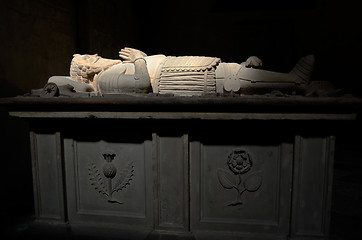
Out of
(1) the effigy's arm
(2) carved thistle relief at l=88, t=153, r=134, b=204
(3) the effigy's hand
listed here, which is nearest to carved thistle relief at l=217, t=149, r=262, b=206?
(2) carved thistle relief at l=88, t=153, r=134, b=204

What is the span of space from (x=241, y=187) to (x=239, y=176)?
0.29 ft

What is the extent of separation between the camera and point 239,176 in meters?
2.19

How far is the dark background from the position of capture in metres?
3.04

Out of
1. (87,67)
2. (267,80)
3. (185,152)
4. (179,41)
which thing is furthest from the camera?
(179,41)

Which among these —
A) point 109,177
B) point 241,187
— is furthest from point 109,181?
point 241,187

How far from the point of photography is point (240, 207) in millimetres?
2227

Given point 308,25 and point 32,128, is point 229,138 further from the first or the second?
point 308,25

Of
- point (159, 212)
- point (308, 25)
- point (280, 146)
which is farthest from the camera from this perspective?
point (308, 25)

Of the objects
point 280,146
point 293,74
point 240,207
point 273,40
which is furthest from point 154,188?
point 273,40

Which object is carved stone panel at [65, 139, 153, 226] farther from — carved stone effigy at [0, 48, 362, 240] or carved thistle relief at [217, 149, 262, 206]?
carved thistle relief at [217, 149, 262, 206]

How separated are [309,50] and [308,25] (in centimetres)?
60

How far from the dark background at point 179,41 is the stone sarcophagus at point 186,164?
58 centimetres

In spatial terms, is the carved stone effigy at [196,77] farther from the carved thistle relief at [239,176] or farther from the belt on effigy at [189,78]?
the carved thistle relief at [239,176]

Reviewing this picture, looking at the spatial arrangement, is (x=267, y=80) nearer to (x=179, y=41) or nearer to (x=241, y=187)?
(x=241, y=187)
